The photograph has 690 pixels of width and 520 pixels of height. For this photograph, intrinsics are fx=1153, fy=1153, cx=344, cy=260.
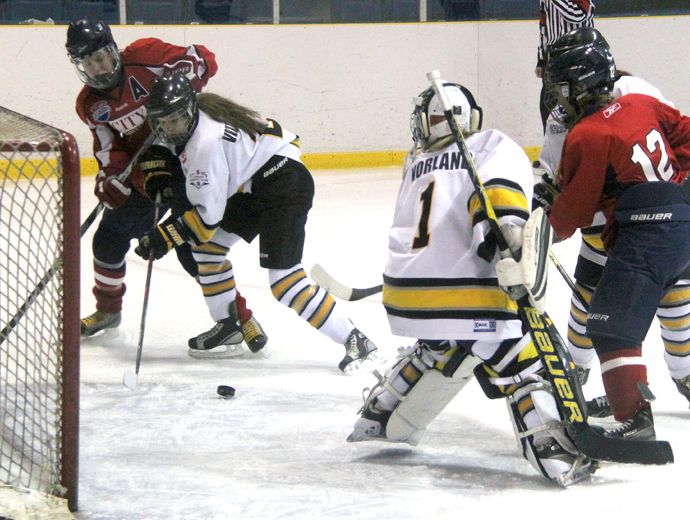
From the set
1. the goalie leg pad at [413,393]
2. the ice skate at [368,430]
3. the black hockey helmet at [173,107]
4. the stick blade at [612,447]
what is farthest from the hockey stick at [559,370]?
the black hockey helmet at [173,107]

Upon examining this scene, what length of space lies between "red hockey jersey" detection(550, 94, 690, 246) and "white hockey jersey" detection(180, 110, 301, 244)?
1103 mm

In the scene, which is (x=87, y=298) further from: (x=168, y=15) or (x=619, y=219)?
(x=168, y=15)

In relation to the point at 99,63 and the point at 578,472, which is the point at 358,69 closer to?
the point at 99,63

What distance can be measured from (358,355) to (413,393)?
850 millimetres

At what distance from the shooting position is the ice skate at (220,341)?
12.4 ft

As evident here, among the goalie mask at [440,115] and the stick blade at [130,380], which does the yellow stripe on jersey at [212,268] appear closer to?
the stick blade at [130,380]

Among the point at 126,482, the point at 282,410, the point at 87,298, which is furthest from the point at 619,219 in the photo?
the point at 87,298

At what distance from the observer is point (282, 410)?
3180mm

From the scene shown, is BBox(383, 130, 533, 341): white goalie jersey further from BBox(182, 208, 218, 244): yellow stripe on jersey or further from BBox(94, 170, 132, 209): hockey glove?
BBox(94, 170, 132, 209): hockey glove

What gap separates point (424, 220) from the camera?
8.28 ft

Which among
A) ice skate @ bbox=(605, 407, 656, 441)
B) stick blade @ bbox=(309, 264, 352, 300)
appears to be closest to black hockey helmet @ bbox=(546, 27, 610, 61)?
ice skate @ bbox=(605, 407, 656, 441)

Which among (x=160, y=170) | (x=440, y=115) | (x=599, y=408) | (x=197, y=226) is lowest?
(x=599, y=408)

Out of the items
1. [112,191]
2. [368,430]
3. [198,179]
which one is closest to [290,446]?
[368,430]

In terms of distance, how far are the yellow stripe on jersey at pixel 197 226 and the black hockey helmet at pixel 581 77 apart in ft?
3.95
